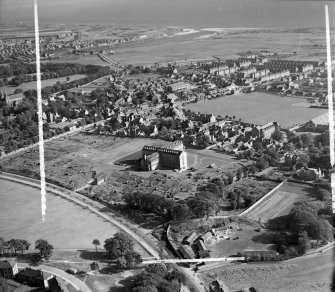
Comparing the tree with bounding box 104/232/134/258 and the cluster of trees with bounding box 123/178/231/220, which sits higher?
the cluster of trees with bounding box 123/178/231/220

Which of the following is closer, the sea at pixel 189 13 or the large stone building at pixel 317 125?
the large stone building at pixel 317 125

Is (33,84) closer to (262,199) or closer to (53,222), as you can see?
(53,222)

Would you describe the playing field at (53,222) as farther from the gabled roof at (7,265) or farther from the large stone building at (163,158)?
the large stone building at (163,158)

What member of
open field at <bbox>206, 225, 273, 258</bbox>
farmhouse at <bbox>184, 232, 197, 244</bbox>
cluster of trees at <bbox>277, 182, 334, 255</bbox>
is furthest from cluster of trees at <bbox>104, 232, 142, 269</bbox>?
cluster of trees at <bbox>277, 182, 334, 255</bbox>

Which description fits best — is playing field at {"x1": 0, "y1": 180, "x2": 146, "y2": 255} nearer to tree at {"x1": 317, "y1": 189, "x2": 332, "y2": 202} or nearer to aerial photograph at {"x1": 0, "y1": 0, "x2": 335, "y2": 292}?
aerial photograph at {"x1": 0, "y1": 0, "x2": 335, "y2": 292}

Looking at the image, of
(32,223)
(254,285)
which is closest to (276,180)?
(254,285)

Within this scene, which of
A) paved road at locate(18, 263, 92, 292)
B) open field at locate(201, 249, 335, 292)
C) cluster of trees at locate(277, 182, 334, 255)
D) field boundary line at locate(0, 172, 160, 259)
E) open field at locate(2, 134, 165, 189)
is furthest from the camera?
open field at locate(2, 134, 165, 189)

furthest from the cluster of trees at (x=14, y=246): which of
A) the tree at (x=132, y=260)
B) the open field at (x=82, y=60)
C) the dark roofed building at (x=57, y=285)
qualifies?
the open field at (x=82, y=60)
